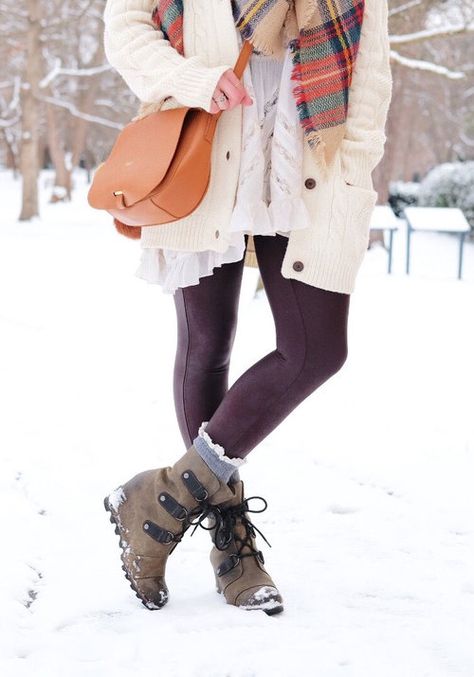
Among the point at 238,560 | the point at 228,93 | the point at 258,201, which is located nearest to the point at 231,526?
the point at 238,560

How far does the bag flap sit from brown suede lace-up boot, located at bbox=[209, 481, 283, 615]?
0.75m

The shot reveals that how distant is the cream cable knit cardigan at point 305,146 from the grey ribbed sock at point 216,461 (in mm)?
444

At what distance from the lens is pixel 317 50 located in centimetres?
181

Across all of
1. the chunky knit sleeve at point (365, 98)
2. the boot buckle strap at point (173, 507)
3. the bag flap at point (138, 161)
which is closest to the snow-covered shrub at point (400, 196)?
the chunky knit sleeve at point (365, 98)

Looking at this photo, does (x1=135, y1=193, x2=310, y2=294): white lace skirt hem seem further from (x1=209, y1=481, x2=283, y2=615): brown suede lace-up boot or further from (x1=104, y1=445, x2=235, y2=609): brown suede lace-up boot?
(x1=209, y1=481, x2=283, y2=615): brown suede lace-up boot

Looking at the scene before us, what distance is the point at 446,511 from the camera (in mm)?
2715

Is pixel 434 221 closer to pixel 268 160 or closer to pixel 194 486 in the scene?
pixel 268 160

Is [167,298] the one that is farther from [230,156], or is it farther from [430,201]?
[430,201]

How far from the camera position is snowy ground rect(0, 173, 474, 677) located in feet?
5.72

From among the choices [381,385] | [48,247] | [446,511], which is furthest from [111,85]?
[446,511]

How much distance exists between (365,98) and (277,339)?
22.8 inches

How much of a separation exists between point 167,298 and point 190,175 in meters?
5.96

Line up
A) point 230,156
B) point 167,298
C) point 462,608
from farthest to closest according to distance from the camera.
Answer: point 167,298, point 462,608, point 230,156

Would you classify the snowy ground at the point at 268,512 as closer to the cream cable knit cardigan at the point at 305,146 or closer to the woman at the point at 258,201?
the woman at the point at 258,201
